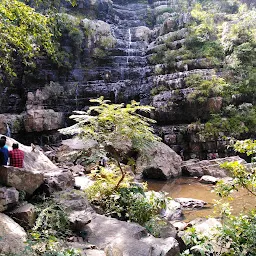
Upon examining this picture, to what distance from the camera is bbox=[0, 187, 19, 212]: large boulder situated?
440 cm

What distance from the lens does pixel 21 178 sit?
5.02 meters

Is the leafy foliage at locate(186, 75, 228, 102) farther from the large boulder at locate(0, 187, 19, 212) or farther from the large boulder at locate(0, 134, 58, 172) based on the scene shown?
the large boulder at locate(0, 187, 19, 212)

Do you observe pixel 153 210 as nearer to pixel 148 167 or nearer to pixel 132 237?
pixel 132 237

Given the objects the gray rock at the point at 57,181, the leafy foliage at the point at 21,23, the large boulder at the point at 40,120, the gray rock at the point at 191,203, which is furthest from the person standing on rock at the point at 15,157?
the large boulder at the point at 40,120

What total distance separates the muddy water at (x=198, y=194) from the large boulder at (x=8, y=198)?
5.36 m

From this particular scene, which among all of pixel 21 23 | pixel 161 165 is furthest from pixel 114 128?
pixel 161 165

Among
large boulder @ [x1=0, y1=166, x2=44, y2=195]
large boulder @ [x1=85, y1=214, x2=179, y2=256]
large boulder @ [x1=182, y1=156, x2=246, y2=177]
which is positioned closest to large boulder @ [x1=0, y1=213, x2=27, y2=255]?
large boulder @ [x1=0, y1=166, x2=44, y2=195]

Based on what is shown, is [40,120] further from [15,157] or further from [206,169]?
[15,157]

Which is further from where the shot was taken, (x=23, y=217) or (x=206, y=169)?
(x=206, y=169)

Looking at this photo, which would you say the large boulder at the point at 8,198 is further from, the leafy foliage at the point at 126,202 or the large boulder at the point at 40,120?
the large boulder at the point at 40,120

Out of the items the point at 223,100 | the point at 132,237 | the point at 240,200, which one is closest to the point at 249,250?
the point at 132,237

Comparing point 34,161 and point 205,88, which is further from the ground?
point 205,88

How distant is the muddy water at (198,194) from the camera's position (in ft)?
27.5

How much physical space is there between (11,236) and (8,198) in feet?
2.80
